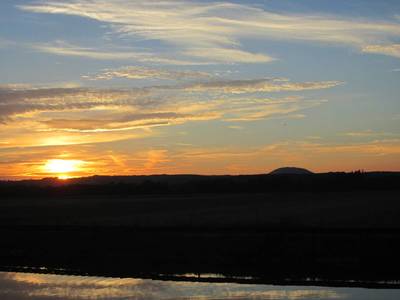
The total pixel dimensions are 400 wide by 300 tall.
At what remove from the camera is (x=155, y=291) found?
17359 mm

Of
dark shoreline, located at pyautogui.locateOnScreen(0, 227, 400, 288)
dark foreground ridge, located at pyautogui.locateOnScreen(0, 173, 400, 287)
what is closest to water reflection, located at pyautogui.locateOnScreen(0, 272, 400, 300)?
dark shoreline, located at pyautogui.locateOnScreen(0, 227, 400, 288)

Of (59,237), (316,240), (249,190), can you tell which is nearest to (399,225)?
(316,240)

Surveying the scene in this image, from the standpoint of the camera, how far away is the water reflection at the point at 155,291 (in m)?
16.4

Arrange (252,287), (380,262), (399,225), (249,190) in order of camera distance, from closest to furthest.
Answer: (252,287), (380,262), (399,225), (249,190)

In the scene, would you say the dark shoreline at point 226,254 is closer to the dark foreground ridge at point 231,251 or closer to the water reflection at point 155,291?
the dark foreground ridge at point 231,251

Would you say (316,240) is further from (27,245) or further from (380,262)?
(27,245)

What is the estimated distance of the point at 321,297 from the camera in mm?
16109

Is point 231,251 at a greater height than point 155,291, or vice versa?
point 231,251

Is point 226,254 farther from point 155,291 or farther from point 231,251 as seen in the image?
point 155,291

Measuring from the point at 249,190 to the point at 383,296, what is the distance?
215ft

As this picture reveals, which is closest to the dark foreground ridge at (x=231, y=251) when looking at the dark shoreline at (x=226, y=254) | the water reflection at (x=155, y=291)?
the dark shoreline at (x=226, y=254)

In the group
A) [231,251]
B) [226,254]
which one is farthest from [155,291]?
[231,251]

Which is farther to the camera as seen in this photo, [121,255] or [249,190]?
[249,190]

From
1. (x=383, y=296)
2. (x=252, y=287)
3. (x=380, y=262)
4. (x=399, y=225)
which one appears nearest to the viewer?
(x=383, y=296)
